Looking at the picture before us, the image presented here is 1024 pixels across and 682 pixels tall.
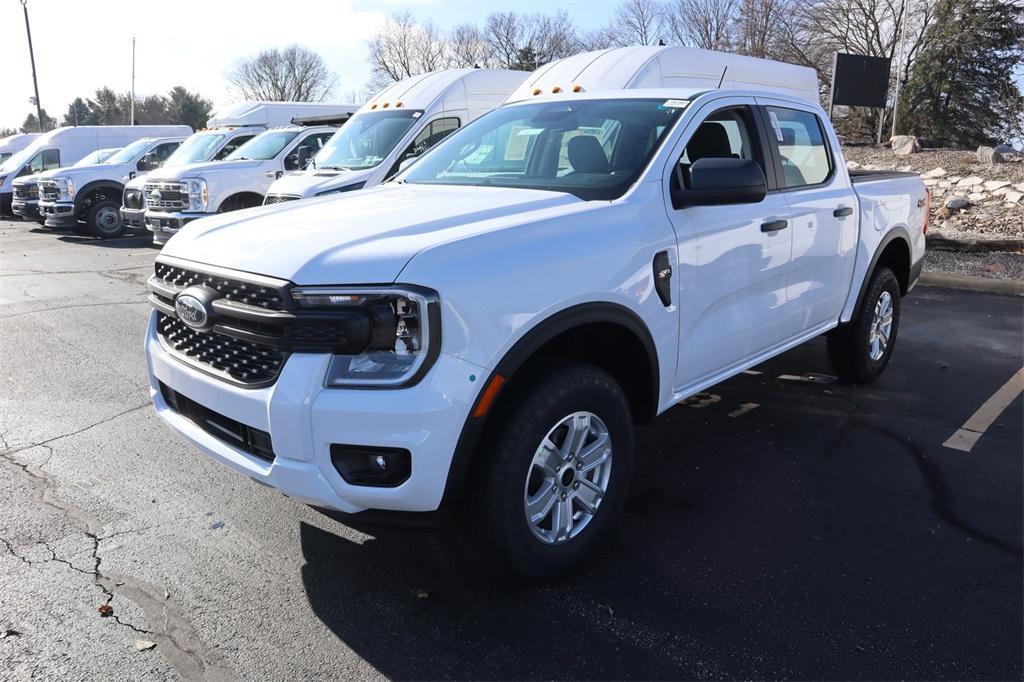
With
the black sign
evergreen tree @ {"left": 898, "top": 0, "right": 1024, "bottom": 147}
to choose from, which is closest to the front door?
the black sign

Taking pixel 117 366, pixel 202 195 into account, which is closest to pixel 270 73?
pixel 202 195

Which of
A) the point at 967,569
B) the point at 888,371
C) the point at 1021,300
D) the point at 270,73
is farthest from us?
the point at 270,73

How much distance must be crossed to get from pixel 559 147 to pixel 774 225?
1.20m

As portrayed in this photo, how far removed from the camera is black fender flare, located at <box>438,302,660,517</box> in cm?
261

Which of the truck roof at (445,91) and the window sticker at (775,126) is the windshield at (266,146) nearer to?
the truck roof at (445,91)

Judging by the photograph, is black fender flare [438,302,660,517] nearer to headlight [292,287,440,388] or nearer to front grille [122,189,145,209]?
headlight [292,287,440,388]

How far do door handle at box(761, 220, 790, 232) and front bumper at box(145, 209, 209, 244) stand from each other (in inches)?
385

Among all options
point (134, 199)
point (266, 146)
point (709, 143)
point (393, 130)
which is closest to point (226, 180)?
point (266, 146)

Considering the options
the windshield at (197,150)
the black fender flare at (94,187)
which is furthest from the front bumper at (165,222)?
the black fender flare at (94,187)

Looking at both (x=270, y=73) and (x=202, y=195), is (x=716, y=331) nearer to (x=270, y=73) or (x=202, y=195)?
(x=202, y=195)

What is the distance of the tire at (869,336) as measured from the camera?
212 inches

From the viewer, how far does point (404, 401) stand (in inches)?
97.9

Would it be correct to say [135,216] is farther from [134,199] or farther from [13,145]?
[13,145]

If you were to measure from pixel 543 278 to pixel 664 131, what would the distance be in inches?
51.6
